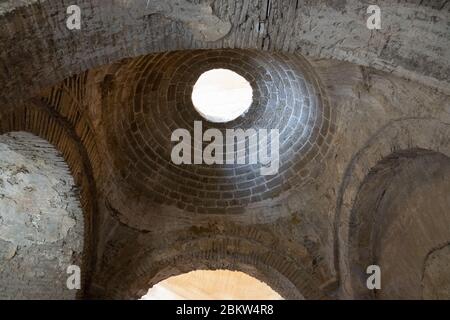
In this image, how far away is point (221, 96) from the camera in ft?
28.0

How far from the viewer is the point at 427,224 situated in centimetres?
555

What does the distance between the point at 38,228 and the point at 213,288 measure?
6.26 meters

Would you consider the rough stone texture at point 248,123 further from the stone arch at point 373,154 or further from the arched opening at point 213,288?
the arched opening at point 213,288

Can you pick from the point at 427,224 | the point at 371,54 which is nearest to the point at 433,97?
the point at 371,54

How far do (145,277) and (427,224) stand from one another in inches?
133

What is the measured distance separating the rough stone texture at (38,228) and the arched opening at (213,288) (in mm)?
5477

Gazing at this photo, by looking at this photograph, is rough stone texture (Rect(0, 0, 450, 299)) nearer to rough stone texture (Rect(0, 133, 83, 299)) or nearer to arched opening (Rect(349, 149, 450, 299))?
arched opening (Rect(349, 149, 450, 299))

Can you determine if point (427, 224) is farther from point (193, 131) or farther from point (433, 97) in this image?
point (193, 131)

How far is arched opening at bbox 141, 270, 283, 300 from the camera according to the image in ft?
37.3

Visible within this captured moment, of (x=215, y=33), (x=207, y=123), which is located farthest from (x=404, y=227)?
(x=215, y=33)

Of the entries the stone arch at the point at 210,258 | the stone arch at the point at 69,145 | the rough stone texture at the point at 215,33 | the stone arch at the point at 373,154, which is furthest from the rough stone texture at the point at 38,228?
the stone arch at the point at 373,154

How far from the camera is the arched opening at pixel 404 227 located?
5.36 meters
